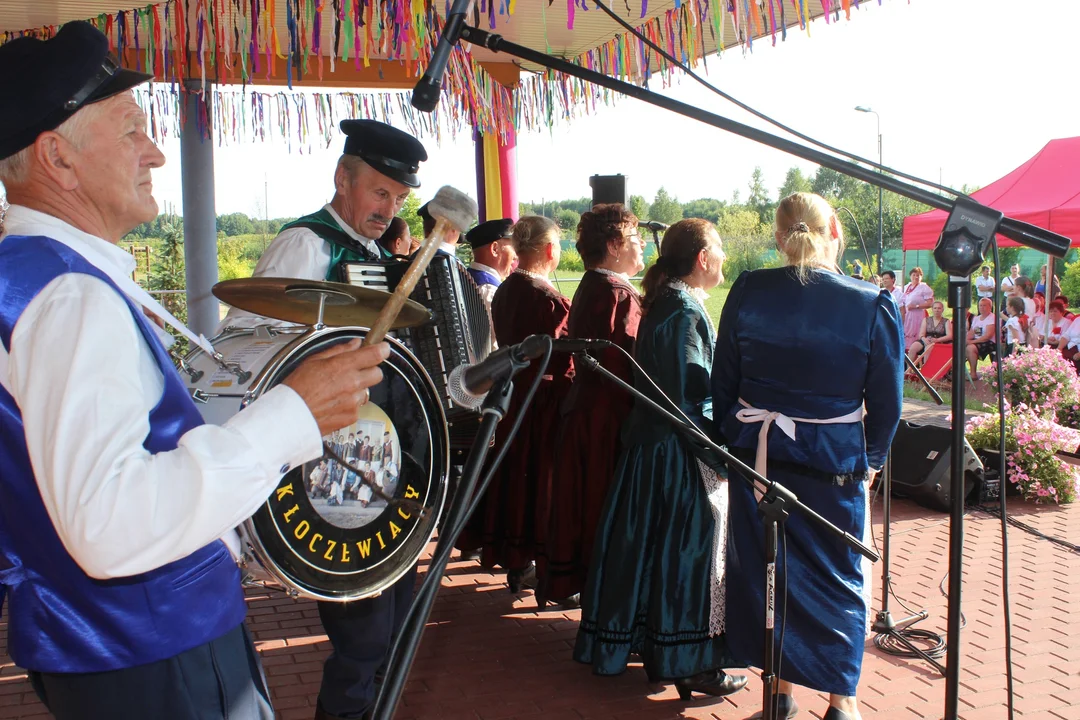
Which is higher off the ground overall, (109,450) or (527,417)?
(109,450)

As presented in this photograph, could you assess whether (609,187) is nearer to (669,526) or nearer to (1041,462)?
(669,526)

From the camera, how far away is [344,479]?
6.24 feet

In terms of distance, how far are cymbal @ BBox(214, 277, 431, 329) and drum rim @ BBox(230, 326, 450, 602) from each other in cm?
6

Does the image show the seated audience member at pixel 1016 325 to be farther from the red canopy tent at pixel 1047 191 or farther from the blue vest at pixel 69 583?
the blue vest at pixel 69 583

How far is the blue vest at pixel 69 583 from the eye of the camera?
1.22 m

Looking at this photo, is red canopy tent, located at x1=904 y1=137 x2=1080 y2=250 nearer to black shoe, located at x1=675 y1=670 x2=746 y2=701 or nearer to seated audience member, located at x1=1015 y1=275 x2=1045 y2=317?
seated audience member, located at x1=1015 y1=275 x2=1045 y2=317

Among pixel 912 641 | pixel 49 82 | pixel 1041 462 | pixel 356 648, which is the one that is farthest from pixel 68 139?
pixel 1041 462

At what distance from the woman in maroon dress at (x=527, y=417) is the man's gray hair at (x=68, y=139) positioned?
3205 mm

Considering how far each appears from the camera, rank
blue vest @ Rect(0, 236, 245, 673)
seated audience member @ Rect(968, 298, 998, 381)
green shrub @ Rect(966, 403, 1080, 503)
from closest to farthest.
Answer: blue vest @ Rect(0, 236, 245, 673)
green shrub @ Rect(966, 403, 1080, 503)
seated audience member @ Rect(968, 298, 998, 381)

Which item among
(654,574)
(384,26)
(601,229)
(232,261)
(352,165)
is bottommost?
(654,574)

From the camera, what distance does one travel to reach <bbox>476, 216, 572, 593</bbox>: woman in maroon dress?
4.49 metres

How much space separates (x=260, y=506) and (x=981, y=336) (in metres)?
13.1

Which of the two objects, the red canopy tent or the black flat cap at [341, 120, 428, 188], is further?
the red canopy tent

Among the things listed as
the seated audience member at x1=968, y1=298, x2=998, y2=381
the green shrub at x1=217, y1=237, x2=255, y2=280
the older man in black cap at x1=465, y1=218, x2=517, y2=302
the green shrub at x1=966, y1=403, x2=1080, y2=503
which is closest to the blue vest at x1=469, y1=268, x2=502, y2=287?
the older man in black cap at x1=465, y1=218, x2=517, y2=302
